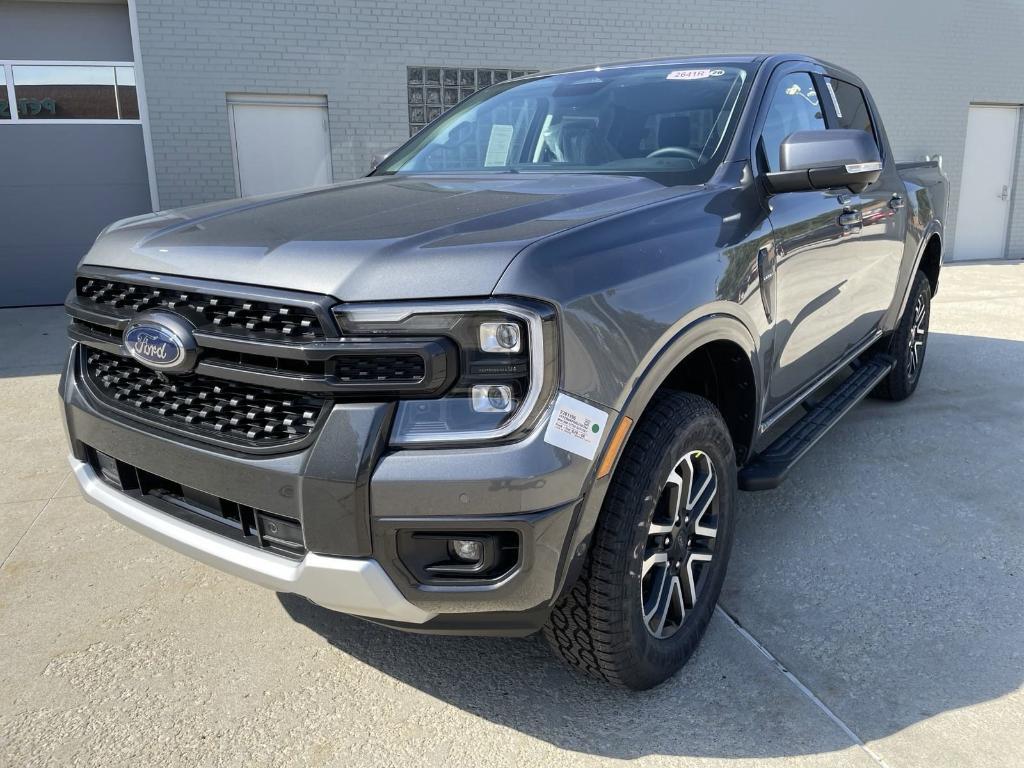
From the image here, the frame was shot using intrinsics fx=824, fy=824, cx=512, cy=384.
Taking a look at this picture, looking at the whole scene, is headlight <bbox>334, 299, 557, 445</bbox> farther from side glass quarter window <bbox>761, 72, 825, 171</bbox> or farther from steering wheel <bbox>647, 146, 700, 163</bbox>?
side glass quarter window <bbox>761, 72, 825, 171</bbox>

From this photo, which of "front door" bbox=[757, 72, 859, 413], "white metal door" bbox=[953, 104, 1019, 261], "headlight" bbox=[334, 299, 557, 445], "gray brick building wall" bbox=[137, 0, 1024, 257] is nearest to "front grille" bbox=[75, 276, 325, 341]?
"headlight" bbox=[334, 299, 557, 445]

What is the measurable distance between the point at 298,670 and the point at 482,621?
84cm

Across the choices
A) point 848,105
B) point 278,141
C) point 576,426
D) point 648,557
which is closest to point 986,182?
point 278,141

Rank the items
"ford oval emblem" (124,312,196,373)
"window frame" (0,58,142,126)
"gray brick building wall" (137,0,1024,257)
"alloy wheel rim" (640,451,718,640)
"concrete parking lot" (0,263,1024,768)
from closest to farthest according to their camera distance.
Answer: "ford oval emblem" (124,312,196,373), "concrete parking lot" (0,263,1024,768), "alloy wheel rim" (640,451,718,640), "window frame" (0,58,142,126), "gray brick building wall" (137,0,1024,257)

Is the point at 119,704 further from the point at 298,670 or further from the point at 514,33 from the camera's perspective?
the point at 514,33

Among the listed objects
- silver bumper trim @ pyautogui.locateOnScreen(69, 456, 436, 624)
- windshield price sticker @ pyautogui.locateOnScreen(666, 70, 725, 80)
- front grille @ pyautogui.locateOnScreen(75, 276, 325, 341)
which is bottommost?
silver bumper trim @ pyautogui.locateOnScreen(69, 456, 436, 624)

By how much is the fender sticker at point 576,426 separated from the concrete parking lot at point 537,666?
847 mm

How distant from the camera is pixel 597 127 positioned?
121 inches

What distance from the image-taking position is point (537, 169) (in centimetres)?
293

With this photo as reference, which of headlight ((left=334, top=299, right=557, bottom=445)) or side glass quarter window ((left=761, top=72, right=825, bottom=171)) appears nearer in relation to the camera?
headlight ((left=334, top=299, right=557, bottom=445))

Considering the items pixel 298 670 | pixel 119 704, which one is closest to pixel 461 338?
pixel 298 670

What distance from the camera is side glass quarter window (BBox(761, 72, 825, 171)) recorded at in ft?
9.58

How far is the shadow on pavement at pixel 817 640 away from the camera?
7.19ft

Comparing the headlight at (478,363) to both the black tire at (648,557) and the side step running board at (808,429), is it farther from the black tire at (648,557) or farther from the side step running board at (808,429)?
the side step running board at (808,429)
